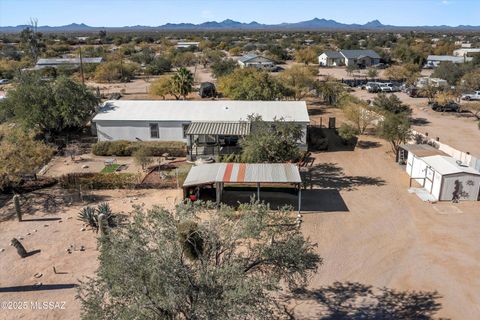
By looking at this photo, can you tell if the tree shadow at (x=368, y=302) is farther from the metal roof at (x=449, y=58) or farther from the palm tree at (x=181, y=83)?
the metal roof at (x=449, y=58)

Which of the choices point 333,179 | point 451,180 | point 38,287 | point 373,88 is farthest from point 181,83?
point 38,287

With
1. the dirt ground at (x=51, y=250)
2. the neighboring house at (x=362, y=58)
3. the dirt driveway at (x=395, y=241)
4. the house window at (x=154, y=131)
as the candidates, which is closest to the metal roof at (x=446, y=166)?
the dirt driveway at (x=395, y=241)

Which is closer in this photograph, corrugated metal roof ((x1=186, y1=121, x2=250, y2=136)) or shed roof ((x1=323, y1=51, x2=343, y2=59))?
corrugated metal roof ((x1=186, y1=121, x2=250, y2=136))

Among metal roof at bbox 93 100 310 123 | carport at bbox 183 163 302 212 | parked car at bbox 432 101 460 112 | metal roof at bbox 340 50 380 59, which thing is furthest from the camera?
metal roof at bbox 340 50 380 59

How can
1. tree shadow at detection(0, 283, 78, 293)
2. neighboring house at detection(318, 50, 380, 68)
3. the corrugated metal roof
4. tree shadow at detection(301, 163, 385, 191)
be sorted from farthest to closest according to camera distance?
1. neighboring house at detection(318, 50, 380, 68)
2. the corrugated metal roof
3. tree shadow at detection(301, 163, 385, 191)
4. tree shadow at detection(0, 283, 78, 293)

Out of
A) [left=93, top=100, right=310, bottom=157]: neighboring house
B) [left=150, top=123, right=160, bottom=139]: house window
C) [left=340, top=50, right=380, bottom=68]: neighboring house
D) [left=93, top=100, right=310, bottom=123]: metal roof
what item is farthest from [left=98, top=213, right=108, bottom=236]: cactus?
[left=340, top=50, right=380, bottom=68]: neighboring house

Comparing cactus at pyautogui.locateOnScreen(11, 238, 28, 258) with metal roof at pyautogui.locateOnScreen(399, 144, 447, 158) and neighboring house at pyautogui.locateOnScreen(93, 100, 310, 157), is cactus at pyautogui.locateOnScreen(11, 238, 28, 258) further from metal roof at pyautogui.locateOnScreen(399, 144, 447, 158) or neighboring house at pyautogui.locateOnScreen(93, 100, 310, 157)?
metal roof at pyautogui.locateOnScreen(399, 144, 447, 158)
